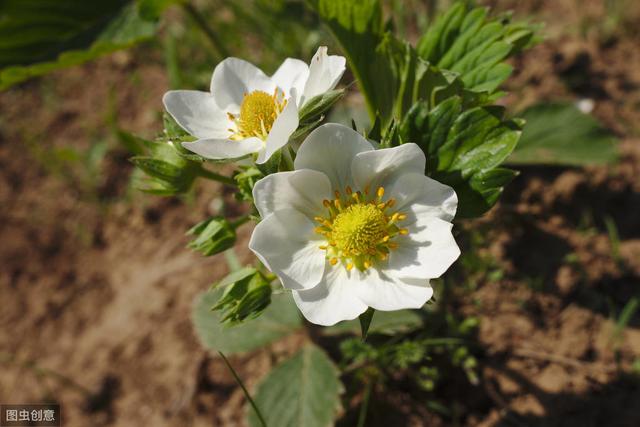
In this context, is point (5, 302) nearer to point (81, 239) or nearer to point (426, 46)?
point (81, 239)

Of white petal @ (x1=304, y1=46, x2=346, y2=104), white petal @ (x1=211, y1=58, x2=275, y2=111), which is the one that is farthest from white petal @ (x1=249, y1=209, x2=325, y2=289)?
white petal @ (x1=211, y1=58, x2=275, y2=111)

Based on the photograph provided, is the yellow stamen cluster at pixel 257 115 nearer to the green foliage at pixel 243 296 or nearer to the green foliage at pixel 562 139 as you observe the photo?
the green foliage at pixel 243 296

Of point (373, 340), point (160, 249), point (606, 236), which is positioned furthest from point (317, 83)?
point (160, 249)

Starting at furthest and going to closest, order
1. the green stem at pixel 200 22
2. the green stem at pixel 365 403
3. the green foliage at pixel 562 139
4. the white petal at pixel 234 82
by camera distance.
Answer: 1. the green stem at pixel 200 22
2. the green foliage at pixel 562 139
3. the green stem at pixel 365 403
4. the white petal at pixel 234 82

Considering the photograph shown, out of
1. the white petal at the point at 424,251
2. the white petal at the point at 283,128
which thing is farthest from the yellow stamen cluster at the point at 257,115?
the white petal at the point at 424,251

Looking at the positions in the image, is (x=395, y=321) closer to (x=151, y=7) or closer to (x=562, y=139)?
(x=562, y=139)

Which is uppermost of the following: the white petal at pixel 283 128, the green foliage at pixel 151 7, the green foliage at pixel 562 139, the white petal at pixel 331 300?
the green foliage at pixel 151 7
